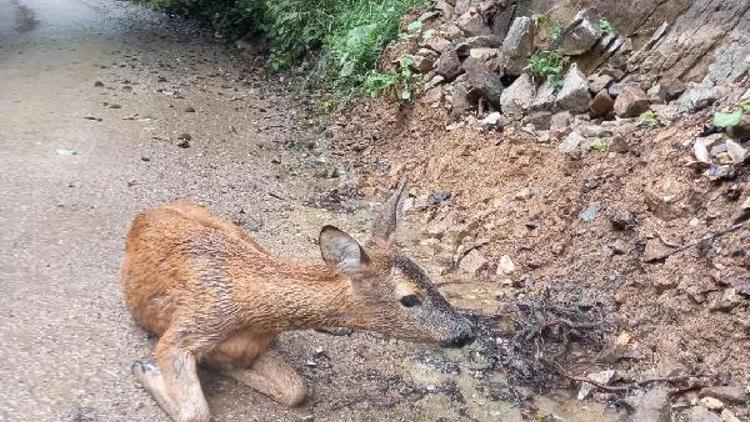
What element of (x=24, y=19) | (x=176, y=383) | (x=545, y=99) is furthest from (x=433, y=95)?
(x=24, y=19)

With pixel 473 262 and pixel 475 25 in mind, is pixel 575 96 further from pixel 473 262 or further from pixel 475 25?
pixel 475 25

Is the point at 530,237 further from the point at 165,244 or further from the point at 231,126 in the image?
the point at 231,126

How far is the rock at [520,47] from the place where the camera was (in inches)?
320

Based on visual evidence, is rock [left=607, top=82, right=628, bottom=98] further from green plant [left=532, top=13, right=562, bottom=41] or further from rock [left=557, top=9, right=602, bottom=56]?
green plant [left=532, top=13, right=562, bottom=41]

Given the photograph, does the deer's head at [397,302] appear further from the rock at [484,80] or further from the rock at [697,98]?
the rock at [484,80]

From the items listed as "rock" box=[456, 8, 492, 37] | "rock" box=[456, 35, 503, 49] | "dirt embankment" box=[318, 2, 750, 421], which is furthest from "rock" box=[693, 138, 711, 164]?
"rock" box=[456, 8, 492, 37]

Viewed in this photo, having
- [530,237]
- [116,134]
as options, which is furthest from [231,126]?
[530,237]

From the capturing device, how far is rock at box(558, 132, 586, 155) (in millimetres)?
6789

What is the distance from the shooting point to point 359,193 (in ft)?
25.6

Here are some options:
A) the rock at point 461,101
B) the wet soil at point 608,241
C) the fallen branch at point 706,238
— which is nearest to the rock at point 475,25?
the rock at point 461,101

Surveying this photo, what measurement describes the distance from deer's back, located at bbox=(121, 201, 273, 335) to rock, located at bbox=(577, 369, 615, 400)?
6.85 feet

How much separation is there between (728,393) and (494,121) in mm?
3849

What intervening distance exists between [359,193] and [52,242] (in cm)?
295

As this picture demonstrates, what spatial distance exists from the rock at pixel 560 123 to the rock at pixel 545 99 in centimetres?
17
